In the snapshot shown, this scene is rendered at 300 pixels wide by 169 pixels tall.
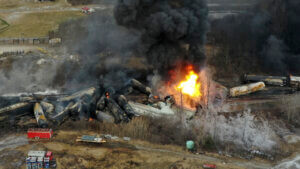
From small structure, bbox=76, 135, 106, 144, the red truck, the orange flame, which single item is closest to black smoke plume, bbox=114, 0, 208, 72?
the orange flame

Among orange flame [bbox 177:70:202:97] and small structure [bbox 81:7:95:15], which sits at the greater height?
small structure [bbox 81:7:95:15]

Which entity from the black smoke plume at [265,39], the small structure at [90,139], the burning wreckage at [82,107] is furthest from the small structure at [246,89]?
the small structure at [90,139]

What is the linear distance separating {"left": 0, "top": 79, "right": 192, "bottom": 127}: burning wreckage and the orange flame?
311 centimetres

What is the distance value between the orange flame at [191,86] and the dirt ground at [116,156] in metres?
10.1

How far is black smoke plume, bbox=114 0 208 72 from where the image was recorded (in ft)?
133

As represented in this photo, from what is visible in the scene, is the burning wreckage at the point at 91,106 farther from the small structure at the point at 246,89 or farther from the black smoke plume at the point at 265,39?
the black smoke plume at the point at 265,39

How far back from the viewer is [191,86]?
43688 mm

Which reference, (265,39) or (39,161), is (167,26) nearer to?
(39,161)

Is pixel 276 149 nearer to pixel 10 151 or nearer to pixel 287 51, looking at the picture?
pixel 287 51

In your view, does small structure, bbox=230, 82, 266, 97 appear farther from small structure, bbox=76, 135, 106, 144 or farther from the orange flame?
small structure, bbox=76, 135, 106, 144

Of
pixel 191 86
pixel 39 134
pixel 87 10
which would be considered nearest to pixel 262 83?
pixel 191 86

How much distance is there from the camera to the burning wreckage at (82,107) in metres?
38.3

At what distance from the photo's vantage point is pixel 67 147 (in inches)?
1351

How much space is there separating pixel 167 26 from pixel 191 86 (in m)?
9.15
